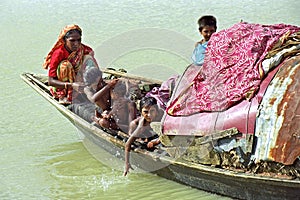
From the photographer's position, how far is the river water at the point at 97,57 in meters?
5.57

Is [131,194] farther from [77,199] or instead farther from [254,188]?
[254,188]

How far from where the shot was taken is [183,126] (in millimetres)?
4852

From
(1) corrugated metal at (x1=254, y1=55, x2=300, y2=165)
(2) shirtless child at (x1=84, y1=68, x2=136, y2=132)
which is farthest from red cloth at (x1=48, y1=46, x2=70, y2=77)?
(1) corrugated metal at (x1=254, y1=55, x2=300, y2=165)

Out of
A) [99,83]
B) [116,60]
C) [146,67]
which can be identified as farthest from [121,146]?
[116,60]

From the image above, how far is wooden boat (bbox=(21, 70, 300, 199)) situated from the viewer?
4.21 meters

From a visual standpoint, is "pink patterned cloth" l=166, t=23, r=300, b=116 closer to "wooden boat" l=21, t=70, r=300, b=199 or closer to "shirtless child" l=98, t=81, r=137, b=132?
"wooden boat" l=21, t=70, r=300, b=199

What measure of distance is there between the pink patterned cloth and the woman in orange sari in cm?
191

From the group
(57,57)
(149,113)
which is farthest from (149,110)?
(57,57)

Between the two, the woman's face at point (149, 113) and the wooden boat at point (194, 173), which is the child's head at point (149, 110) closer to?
the woman's face at point (149, 113)

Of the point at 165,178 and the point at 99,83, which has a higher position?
the point at 99,83

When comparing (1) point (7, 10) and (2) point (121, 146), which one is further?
(1) point (7, 10)

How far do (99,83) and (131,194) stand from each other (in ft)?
4.28

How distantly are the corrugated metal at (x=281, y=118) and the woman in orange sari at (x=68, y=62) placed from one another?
2.84 metres

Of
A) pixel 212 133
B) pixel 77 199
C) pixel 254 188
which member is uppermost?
pixel 212 133
